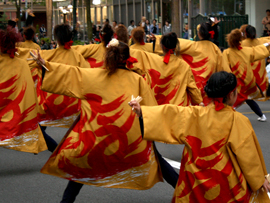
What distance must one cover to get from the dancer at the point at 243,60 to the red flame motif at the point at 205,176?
454cm

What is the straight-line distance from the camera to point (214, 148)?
Result: 2.96 m

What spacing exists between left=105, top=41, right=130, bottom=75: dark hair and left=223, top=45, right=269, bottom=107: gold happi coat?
403 cm

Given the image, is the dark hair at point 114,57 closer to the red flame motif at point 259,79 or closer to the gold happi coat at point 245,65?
the gold happi coat at point 245,65

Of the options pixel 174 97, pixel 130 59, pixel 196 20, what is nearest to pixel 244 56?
pixel 174 97

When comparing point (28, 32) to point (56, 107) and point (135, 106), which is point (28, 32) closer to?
point (56, 107)

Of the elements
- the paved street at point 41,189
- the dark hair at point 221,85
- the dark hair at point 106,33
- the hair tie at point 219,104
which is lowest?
the paved street at point 41,189

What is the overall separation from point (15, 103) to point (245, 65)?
4.32 m

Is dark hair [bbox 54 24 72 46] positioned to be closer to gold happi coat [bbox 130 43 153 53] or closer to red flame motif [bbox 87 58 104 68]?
red flame motif [bbox 87 58 104 68]

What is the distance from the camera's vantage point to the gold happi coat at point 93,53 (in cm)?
751

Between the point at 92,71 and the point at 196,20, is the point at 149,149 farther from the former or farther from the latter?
the point at 196,20

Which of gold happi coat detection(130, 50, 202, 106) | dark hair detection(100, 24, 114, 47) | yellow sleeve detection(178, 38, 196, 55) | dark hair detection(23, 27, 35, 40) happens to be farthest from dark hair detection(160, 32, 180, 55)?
dark hair detection(23, 27, 35, 40)

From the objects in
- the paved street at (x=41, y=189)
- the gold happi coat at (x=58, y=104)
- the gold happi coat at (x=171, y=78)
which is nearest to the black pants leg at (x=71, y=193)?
the paved street at (x=41, y=189)

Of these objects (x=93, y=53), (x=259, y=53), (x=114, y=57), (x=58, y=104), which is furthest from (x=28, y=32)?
(x=114, y=57)

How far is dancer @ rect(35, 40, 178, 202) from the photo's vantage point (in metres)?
3.65
